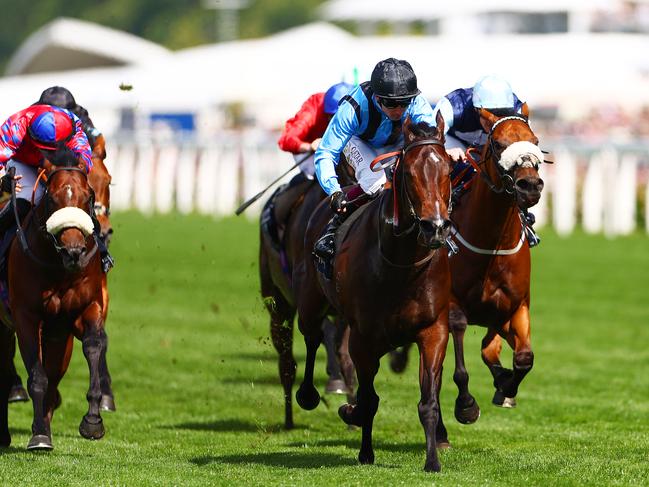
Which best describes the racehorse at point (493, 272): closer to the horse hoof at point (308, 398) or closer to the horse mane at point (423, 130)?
the horse hoof at point (308, 398)

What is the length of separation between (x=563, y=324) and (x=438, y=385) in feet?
28.8

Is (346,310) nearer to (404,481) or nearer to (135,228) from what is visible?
(404,481)

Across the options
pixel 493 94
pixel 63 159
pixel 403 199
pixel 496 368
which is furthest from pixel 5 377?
pixel 493 94

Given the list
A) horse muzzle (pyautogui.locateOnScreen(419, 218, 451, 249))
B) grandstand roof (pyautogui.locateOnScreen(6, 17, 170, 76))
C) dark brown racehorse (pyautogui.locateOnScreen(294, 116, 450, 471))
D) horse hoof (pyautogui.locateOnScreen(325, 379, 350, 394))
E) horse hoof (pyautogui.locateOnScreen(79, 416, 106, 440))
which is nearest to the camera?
horse muzzle (pyautogui.locateOnScreen(419, 218, 451, 249))

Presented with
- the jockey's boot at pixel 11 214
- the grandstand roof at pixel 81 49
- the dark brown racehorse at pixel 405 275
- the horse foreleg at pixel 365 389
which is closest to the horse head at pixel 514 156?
the dark brown racehorse at pixel 405 275

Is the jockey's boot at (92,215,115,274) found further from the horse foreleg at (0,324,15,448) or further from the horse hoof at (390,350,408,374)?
the horse hoof at (390,350,408,374)

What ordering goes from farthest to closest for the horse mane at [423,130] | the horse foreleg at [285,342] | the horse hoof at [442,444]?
the horse foreleg at [285,342] < the horse hoof at [442,444] < the horse mane at [423,130]

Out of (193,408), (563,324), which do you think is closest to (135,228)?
(563,324)

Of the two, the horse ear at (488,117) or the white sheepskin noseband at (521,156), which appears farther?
the horse ear at (488,117)

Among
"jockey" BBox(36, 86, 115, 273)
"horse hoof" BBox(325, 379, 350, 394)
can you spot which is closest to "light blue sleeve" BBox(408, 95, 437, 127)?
"jockey" BBox(36, 86, 115, 273)

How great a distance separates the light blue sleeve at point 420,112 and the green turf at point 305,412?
1744 mm

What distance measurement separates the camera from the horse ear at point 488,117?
338 inches

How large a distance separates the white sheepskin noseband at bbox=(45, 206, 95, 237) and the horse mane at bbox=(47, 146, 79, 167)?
1.24 ft

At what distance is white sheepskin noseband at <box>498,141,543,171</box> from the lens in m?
8.16
